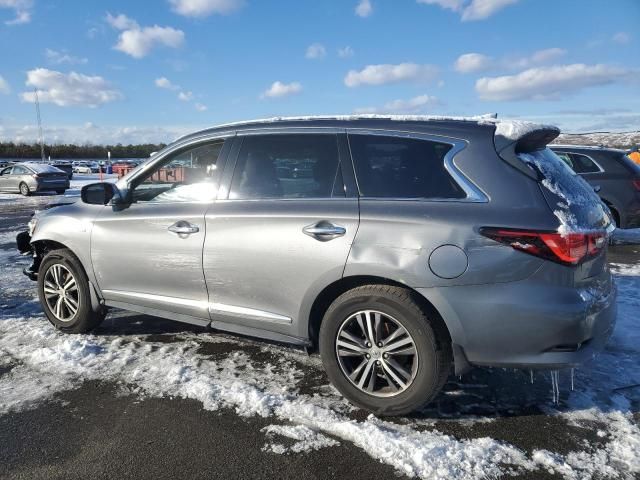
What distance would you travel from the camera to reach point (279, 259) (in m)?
3.21

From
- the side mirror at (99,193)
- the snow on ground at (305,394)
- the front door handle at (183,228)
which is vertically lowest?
the snow on ground at (305,394)

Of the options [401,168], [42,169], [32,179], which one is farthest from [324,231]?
[42,169]

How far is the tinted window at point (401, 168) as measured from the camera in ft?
9.55

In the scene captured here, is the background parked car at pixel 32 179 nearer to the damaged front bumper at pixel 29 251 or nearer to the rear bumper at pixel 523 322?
the damaged front bumper at pixel 29 251

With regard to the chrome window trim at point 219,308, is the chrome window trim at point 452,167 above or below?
above

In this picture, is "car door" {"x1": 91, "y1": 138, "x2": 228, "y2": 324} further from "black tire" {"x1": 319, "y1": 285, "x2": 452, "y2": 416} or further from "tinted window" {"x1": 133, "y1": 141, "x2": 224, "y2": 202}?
"black tire" {"x1": 319, "y1": 285, "x2": 452, "y2": 416}

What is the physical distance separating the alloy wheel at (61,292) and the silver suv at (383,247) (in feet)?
2.38

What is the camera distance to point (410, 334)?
9.33 feet

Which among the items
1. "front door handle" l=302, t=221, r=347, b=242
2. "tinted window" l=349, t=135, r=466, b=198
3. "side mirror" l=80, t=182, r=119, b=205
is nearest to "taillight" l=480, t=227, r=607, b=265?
"tinted window" l=349, t=135, r=466, b=198

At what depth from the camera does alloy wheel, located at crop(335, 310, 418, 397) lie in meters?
2.91

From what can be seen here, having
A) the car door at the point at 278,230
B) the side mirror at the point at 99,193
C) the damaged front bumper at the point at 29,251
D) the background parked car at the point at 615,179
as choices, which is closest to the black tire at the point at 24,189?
the damaged front bumper at the point at 29,251

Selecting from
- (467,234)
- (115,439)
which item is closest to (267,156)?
(467,234)

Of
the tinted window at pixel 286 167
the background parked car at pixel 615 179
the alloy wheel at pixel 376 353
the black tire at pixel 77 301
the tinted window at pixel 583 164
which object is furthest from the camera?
the tinted window at pixel 583 164

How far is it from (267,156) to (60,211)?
2.20 m
